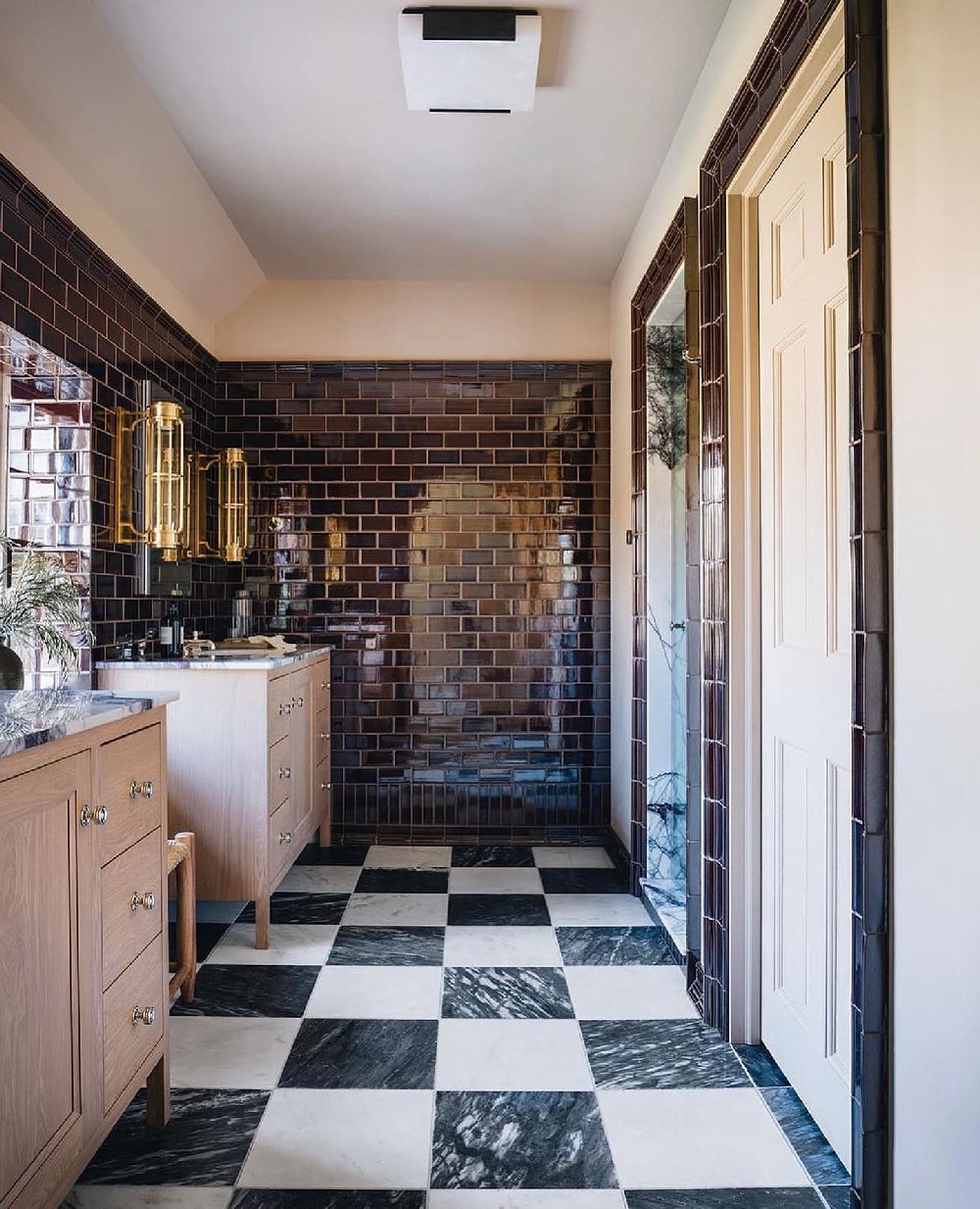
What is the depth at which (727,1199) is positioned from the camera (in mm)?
1723

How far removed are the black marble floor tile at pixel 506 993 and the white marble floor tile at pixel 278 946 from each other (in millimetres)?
493

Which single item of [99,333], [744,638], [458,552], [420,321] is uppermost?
[420,321]

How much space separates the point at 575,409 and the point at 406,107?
1857mm

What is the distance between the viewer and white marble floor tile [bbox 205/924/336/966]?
9.57 ft

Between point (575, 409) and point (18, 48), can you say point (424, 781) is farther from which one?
point (18, 48)

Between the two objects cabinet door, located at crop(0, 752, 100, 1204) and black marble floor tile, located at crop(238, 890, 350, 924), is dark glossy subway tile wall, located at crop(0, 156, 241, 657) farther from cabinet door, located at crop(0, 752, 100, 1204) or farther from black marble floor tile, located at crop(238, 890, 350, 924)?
cabinet door, located at crop(0, 752, 100, 1204)

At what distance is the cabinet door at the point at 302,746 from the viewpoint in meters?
3.54

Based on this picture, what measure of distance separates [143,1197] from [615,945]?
1720 millimetres

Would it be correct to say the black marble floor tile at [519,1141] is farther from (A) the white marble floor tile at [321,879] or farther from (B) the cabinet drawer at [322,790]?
(B) the cabinet drawer at [322,790]

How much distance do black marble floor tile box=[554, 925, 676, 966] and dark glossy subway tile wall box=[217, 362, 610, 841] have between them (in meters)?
1.25

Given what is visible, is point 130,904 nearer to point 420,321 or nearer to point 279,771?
point 279,771

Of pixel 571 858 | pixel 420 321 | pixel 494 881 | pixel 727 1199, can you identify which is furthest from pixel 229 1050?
pixel 420 321

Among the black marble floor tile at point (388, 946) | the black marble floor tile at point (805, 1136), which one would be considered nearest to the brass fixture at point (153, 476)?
the black marble floor tile at point (388, 946)

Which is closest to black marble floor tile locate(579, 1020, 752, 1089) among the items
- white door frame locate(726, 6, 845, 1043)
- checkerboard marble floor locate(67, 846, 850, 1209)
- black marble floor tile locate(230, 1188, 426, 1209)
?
checkerboard marble floor locate(67, 846, 850, 1209)
